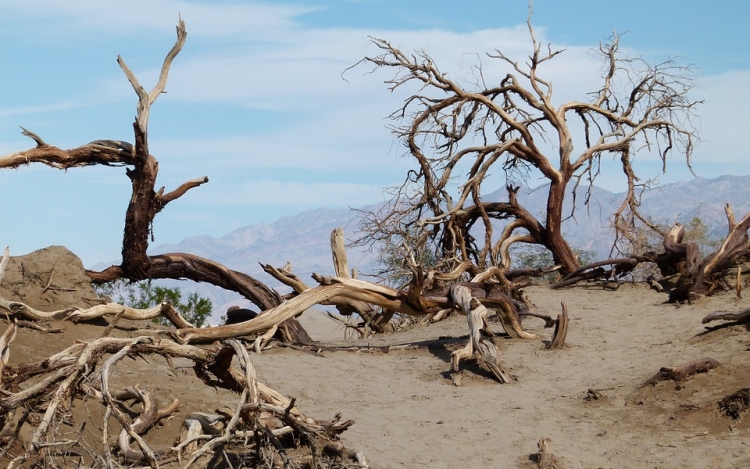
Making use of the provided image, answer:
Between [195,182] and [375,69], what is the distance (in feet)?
14.0

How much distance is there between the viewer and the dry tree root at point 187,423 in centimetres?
555

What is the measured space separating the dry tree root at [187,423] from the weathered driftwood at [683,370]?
11.1ft

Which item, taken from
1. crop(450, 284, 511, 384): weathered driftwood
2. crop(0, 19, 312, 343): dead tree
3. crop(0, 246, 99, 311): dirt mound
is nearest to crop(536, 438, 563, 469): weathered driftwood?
crop(450, 284, 511, 384): weathered driftwood

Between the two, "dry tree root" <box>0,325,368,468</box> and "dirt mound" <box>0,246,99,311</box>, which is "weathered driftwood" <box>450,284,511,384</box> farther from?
"dirt mound" <box>0,246,99,311</box>

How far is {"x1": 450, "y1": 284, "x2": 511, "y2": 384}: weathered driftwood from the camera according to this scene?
9.17 m

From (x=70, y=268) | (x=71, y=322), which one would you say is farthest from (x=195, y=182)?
(x=71, y=322)

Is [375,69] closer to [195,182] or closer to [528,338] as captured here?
[195,182]

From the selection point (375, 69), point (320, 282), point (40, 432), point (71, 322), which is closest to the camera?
point (40, 432)

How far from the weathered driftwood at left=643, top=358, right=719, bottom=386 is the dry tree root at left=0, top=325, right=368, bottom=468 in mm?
3388

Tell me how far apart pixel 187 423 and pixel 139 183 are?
193 inches

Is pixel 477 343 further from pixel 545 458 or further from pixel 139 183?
pixel 139 183

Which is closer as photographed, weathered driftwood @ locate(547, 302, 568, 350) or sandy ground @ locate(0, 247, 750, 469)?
sandy ground @ locate(0, 247, 750, 469)

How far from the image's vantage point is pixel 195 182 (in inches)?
436

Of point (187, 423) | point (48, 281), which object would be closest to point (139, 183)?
point (48, 281)
